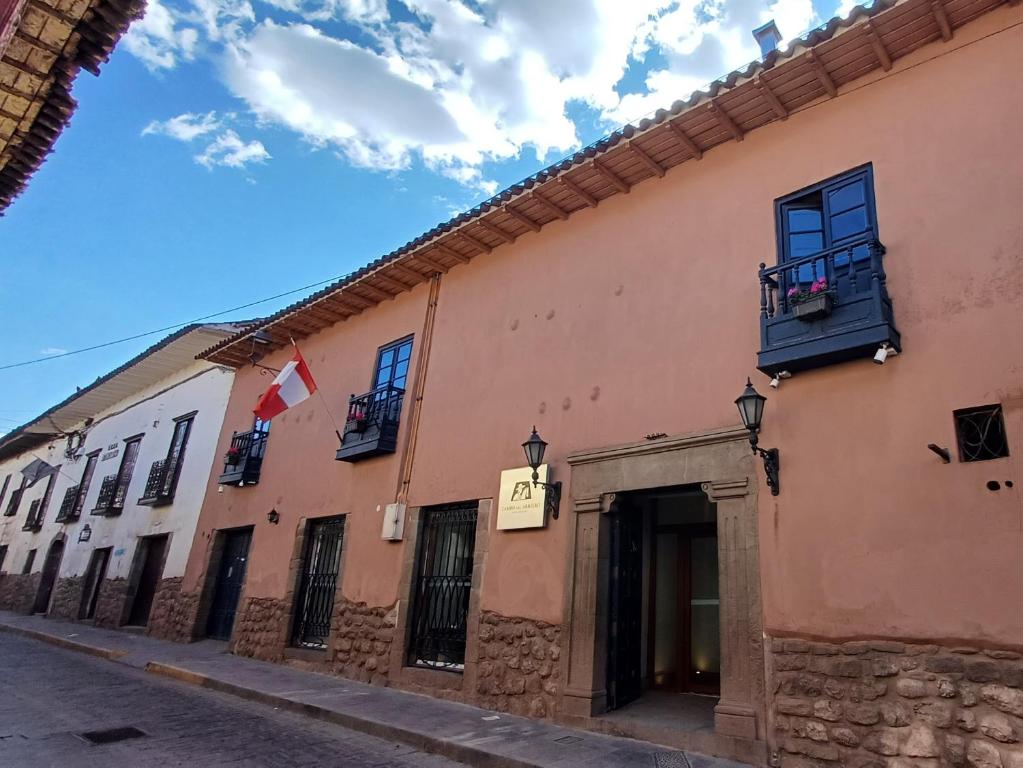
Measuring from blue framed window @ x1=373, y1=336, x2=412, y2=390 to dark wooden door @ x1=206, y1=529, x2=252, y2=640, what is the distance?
4.38 metres

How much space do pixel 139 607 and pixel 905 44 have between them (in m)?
17.2

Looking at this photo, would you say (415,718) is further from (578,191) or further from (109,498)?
(109,498)

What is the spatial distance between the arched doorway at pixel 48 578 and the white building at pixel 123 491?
30 millimetres

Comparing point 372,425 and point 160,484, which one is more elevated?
point 372,425

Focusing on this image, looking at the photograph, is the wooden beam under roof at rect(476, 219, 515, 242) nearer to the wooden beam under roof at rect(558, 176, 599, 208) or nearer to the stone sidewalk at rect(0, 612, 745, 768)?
the wooden beam under roof at rect(558, 176, 599, 208)

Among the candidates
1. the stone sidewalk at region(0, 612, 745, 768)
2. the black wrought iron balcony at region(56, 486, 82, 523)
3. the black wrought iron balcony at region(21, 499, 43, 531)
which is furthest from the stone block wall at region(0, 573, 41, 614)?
the stone sidewalk at region(0, 612, 745, 768)

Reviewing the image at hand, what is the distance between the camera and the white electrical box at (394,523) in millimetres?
8961

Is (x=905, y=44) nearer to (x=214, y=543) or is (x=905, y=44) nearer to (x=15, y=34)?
(x=15, y=34)

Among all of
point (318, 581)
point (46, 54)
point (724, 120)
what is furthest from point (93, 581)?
point (724, 120)

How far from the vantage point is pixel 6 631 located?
14.9 m

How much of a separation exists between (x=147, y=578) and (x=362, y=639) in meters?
9.08

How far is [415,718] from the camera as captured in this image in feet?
21.1

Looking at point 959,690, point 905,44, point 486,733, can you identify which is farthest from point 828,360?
point 486,733

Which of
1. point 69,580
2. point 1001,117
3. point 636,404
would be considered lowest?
point 69,580
